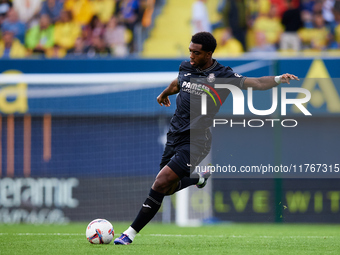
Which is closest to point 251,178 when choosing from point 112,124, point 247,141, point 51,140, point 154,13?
point 247,141

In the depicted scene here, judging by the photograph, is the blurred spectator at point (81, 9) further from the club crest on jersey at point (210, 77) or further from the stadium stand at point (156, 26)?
the club crest on jersey at point (210, 77)

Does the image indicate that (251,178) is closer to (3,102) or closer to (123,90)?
(123,90)

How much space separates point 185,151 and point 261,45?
6339mm

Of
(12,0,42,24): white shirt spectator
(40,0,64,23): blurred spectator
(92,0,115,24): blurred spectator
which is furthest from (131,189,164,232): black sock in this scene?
(12,0,42,24): white shirt spectator

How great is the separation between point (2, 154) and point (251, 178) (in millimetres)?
4001

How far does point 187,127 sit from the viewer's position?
21.3 ft

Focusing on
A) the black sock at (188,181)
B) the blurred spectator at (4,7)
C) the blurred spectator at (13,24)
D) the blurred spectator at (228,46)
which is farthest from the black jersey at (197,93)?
the blurred spectator at (4,7)

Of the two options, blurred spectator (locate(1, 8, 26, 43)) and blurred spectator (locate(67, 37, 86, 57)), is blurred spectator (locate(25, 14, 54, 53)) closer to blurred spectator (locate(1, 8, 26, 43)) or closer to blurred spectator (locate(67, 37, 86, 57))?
blurred spectator (locate(1, 8, 26, 43))

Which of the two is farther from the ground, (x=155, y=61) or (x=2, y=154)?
(x=155, y=61)

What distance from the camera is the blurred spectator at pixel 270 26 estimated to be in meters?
12.4

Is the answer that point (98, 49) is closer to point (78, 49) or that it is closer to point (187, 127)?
point (78, 49)

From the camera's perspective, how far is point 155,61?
10344mm

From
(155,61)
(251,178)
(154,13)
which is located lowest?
(251,178)
